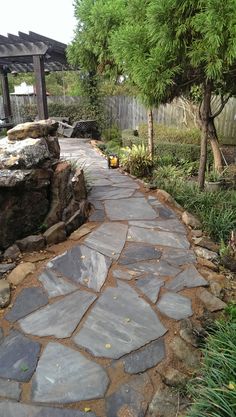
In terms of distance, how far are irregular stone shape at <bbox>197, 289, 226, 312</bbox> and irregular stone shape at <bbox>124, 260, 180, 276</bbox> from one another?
0.36 meters

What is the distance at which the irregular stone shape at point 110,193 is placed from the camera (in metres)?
4.61

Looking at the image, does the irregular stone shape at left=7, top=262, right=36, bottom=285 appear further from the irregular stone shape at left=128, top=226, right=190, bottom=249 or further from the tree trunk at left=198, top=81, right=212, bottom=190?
Answer: the tree trunk at left=198, top=81, right=212, bottom=190

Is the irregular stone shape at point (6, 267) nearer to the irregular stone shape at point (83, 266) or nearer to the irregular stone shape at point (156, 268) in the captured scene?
the irregular stone shape at point (83, 266)

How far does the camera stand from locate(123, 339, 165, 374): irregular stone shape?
2006 millimetres

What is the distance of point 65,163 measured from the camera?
3.88 m

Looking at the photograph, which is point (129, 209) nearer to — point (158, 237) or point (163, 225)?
point (163, 225)

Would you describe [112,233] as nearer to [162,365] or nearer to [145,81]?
[162,365]

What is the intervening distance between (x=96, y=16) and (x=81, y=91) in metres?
5.33

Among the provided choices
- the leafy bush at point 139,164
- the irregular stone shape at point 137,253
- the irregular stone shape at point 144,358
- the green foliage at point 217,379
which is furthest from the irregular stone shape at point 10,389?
the leafy bush at point 139,164

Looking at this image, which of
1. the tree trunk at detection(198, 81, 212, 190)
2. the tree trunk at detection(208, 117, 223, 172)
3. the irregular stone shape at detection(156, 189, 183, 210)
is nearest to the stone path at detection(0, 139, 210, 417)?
the irregular stone shape at detection(156, 189, 183, 210)

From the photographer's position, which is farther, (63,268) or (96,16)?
(96,16)

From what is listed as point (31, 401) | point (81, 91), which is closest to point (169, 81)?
point (31, 401)

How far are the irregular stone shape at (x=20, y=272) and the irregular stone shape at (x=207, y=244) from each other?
177 centimetres

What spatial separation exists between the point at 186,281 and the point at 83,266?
96cm
